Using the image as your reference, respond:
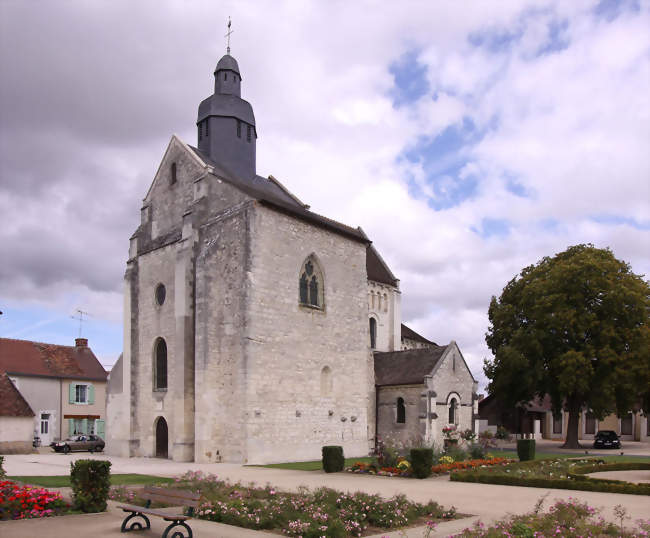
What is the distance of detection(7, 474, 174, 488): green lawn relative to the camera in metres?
14.7

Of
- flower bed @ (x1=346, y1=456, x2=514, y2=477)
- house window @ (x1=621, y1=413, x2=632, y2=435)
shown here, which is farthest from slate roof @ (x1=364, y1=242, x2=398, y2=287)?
house window @ (x1=621, y1=413, x2=632, y2=435)

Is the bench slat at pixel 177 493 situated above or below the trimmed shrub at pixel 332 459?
above

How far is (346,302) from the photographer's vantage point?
28.4 m

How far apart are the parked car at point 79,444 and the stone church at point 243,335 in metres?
4.73

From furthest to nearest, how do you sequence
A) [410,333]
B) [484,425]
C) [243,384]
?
[484,425] < [410,333] < [243,384]

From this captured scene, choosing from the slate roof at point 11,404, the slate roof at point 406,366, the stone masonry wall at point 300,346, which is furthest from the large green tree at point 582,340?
the slate roof at point 11,404

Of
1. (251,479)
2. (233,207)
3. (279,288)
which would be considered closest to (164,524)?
(251,479)

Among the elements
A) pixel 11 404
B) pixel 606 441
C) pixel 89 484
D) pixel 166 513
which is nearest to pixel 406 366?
pixel 606 441

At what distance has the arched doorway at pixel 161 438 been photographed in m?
26.4

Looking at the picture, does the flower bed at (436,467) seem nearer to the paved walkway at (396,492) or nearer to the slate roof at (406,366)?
the paved walkway at (396,492)

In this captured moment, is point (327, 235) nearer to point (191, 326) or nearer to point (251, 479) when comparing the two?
point (191, 326)

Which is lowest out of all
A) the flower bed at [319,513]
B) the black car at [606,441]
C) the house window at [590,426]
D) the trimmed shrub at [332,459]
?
the house window at [590,426]

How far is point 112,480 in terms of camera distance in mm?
15859

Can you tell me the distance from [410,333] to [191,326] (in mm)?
18083
